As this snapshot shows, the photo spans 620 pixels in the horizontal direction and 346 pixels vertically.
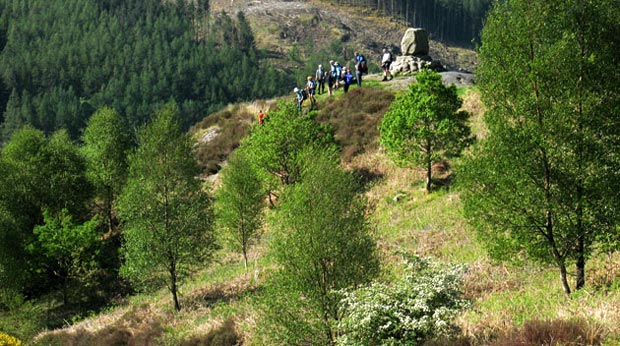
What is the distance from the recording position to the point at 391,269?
1838 cm

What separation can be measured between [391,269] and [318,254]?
18.6 ft

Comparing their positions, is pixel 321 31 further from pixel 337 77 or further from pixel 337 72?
pixel 337 72

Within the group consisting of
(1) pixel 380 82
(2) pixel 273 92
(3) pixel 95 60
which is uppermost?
(1) pixel 380 82

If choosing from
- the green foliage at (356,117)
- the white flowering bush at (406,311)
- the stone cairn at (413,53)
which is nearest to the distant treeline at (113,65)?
the stone cairn at (413,53)

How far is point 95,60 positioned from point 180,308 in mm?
139029

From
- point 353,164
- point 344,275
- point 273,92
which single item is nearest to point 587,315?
point 344,275

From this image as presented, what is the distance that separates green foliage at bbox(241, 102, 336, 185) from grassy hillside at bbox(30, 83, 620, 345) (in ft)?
15.9

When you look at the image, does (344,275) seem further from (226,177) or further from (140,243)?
(226,177)

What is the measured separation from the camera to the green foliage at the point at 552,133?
12328 millimetres

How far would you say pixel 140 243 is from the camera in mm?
24188

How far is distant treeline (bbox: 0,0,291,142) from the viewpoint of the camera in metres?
125

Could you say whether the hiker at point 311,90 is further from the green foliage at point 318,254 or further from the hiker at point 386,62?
the green foliage at point 318,254

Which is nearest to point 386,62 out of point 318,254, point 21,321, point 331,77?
point 331,77

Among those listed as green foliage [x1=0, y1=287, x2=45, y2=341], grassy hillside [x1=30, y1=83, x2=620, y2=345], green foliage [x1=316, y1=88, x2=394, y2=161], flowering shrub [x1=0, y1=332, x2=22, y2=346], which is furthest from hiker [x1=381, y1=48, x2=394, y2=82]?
flowering shrub [x1=0, y1=332, x2=22, y2=346]
